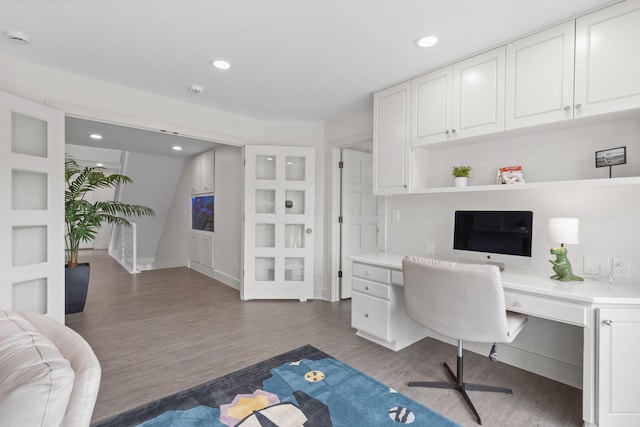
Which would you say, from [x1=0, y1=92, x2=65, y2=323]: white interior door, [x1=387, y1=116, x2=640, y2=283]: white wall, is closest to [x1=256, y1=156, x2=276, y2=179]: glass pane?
[x1=0, y1=92, x2=65, y2=323]: white interior door

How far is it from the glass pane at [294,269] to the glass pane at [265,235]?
0.34 m

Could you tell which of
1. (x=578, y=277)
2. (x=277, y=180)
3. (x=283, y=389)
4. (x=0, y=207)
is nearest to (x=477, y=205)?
(x=578, y=277)

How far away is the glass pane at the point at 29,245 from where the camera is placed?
245 centimetres

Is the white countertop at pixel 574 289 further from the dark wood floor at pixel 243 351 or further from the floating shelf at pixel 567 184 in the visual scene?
the dark wood floor at pixel 243 351

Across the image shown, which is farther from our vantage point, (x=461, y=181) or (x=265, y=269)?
(x=265, y=269)

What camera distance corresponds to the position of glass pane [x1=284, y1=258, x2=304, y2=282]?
168 inches

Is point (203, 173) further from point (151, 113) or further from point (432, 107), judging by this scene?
point (432, 107)

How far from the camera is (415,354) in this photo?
103 inches

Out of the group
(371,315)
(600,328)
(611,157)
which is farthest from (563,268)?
(371,315)

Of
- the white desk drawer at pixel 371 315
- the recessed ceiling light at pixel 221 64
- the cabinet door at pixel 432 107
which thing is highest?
the recessed ceiling light at pixel 221 64

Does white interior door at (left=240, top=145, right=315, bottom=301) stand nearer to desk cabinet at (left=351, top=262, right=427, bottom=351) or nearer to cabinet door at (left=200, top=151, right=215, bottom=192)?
desk cabinet at (left=351, top=262, right=427, bottom=351)

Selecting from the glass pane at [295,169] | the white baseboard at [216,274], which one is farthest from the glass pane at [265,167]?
the white baseboard at [216,274]

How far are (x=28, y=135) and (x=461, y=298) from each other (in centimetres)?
362

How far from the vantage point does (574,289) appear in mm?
1793
